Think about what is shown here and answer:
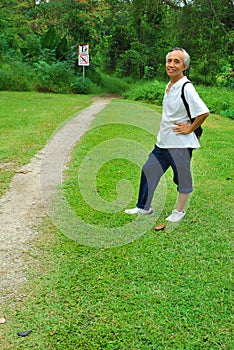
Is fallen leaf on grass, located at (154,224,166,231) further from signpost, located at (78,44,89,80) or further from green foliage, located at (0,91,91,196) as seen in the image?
signpost, located at (78,44,89,80)

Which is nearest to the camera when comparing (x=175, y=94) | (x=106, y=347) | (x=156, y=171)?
(x=106, y=347)

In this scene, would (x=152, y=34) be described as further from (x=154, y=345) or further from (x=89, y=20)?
(x=154, y=345)

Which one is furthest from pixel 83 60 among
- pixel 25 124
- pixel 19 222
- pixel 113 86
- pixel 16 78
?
pixel 19 222

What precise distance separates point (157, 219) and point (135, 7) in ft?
49.2

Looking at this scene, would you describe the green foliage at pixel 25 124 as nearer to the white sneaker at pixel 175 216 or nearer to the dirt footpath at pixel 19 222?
the dirt footpath at pixel 19 222

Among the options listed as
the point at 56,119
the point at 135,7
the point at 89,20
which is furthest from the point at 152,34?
the point at 56,119

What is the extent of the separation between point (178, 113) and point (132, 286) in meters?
1.41

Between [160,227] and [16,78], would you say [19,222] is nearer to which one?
[160,227]

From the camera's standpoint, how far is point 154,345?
6.81 ft

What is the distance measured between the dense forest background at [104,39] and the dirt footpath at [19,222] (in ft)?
34.5

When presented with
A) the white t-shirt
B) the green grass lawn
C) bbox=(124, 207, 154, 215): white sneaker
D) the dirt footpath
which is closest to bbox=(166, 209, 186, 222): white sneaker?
the green grass lawn

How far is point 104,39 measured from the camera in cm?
1855

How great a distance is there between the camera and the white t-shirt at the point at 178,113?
3.00 m

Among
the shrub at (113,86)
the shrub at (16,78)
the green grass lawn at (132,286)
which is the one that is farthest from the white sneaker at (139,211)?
the shrub at (113,86)
